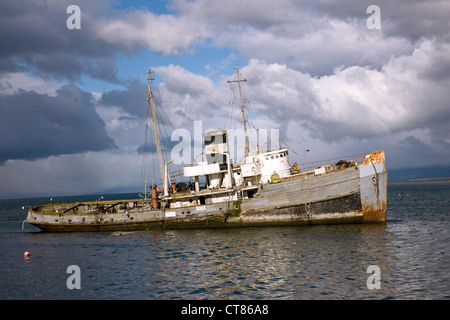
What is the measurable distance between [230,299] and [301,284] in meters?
3.74

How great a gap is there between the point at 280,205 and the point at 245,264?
482 inches

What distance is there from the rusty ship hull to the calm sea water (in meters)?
1.26

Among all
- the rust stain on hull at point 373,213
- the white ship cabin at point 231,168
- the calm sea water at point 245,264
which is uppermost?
the white ship cabin at point 231,168

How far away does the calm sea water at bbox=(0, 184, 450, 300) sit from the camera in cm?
1711

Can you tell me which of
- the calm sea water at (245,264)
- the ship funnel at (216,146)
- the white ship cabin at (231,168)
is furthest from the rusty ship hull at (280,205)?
the ship funnel at (216,146)

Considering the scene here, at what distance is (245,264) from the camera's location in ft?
72.1

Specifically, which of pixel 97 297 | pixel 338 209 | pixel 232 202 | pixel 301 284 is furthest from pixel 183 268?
pixel 338 209

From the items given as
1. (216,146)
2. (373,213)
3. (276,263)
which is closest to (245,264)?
(276,263)

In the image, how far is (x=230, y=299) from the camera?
16297mm

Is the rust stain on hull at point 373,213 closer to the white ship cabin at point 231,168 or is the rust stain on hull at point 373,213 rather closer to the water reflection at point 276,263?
the water reflection at point 276,263

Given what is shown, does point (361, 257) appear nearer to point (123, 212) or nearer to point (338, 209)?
point (338, 209)

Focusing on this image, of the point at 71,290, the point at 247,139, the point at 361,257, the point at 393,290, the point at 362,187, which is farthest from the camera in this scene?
the point at 247,139

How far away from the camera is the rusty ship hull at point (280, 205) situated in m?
31.4

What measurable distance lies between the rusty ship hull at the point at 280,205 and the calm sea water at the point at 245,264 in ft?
4.15
